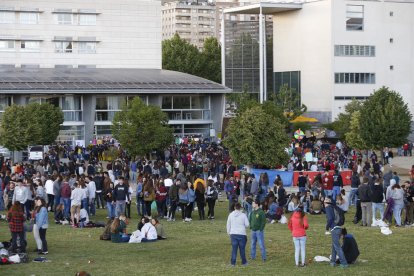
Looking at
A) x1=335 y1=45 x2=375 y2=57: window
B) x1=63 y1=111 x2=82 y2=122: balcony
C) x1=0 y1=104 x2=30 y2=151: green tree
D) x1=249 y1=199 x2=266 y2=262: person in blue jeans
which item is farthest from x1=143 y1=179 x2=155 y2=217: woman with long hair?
x1=335 y1=45 x2=375 y2=57: window

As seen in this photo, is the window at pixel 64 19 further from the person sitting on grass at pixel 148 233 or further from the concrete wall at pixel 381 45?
the person sitting on grass at pixel 148 233

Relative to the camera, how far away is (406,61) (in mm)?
101000

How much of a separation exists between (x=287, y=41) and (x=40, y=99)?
104ft

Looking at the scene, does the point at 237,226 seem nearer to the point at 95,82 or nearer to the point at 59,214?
the point at 59,214

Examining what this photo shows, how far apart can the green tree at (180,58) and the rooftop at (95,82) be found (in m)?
36.7

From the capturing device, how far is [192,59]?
130 metres

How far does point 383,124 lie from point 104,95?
28.3 m

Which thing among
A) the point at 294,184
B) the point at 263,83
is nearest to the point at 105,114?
the point at 263,83

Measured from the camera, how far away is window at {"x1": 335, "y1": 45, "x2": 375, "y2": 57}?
→ 97.1 metres

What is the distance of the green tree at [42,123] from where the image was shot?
64438 mm

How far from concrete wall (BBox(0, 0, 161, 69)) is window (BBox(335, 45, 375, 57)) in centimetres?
1777

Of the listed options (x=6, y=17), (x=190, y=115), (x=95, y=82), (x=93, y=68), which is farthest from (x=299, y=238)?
(x=93, y=68)

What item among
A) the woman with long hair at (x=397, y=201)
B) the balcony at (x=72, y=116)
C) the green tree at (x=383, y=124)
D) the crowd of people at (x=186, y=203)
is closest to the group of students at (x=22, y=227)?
the crowd of people at (x=186, y=203)

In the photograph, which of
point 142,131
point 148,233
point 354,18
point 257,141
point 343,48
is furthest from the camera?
point 354,18
